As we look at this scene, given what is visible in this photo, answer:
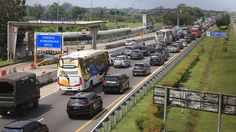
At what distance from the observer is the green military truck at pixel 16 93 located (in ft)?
87.2

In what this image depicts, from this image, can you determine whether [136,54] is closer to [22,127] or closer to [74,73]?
[74,73]

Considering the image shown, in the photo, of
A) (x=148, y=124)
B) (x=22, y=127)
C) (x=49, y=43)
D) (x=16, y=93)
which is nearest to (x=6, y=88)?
(x=16, y=93)

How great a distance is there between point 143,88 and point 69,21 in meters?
30.1

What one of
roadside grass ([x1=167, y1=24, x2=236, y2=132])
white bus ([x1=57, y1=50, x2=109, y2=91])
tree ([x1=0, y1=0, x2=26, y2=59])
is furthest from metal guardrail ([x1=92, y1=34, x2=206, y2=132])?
tree ([x1=0, y1=0, x2=26, y2=59])

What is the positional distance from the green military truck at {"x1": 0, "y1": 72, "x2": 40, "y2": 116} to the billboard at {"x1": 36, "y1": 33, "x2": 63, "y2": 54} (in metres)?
22.1

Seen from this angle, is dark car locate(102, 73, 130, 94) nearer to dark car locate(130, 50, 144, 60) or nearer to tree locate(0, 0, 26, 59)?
dark car locate(130, 50, 144, 60)

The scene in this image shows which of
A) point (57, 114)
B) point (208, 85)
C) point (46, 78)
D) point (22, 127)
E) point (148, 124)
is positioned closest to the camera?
point (22, 127)

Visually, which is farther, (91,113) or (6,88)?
(6,88)

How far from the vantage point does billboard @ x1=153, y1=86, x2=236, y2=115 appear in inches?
776

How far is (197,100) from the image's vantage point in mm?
20422

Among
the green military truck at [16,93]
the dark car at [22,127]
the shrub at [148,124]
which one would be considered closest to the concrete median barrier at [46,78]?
the green military truck at [16,93]

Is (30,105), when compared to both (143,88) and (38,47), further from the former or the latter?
(38,47)

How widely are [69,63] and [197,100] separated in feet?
54.0

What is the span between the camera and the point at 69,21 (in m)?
61.6
